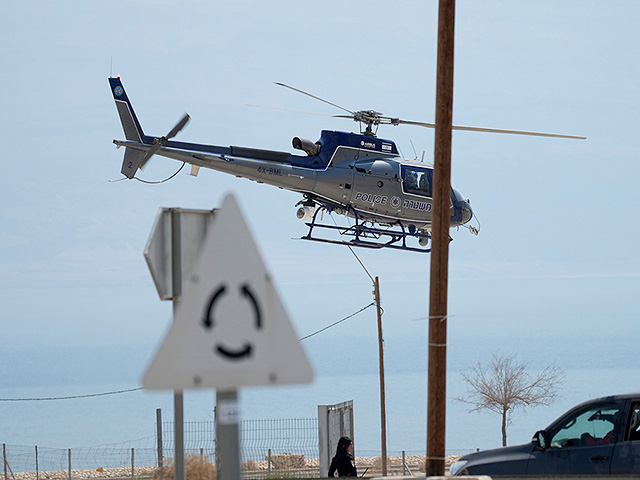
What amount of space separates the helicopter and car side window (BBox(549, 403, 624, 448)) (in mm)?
15903

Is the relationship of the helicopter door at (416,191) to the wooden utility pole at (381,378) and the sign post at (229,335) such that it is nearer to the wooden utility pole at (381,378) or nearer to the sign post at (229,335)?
the wooden utility pole at (381,378)

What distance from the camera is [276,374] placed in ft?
12.7

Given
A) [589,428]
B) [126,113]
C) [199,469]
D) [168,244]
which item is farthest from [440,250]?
[126,113]

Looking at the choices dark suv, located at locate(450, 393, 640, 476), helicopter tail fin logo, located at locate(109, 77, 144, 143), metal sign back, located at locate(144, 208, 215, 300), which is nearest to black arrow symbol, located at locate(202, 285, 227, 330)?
metal sign back, located at locate(144, 208, 215, 300)

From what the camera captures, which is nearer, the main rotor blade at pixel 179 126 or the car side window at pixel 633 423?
the car side window at pixel 633 423

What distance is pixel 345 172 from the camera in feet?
89.9

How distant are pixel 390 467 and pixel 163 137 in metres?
13.6

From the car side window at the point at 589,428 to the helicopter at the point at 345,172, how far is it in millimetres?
15903

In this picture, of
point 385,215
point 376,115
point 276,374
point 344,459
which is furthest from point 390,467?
point 276,374

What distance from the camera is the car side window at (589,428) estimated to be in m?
9.98

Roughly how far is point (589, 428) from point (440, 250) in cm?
342

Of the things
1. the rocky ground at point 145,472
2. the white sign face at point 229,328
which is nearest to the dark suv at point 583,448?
the white sign face at point 229,328

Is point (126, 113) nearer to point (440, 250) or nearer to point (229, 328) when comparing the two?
point (440, 250)

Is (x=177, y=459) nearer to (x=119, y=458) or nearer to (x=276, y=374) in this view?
(x=276, y=374)
